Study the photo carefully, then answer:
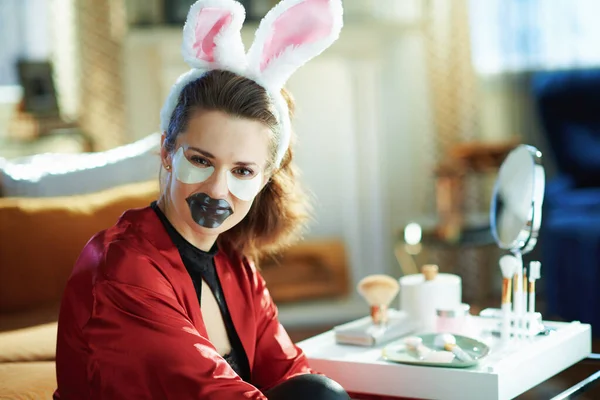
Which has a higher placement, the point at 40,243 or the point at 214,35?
the point at 214,35

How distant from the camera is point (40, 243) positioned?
2.16 m

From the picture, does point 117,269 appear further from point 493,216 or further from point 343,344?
point 493,216

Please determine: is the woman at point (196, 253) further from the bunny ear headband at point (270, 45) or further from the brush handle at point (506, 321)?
the brush handle at point (506, 321)

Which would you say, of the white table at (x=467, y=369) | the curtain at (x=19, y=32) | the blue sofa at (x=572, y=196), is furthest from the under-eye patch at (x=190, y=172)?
the curtain at (x=19, y=32)

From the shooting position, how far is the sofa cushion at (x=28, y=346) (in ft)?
5.95

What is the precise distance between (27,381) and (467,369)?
0.79 meters

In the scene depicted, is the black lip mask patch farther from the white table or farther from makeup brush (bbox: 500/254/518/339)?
makeup brush (bbox: 500/254/518/339)

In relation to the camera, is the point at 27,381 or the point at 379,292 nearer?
the point at 27,381

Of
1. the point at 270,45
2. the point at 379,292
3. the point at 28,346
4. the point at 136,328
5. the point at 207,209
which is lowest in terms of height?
the point at 28,346

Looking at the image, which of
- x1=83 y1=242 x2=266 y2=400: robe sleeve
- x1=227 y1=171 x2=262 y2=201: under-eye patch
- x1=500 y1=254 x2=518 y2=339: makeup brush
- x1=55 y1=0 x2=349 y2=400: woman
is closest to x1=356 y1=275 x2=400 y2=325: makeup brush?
x1=500 y1=254 x2=518 y2=339: makeup brush

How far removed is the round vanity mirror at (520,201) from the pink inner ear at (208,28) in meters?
0.67

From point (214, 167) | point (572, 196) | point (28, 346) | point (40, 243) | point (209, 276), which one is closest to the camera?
point (214, 167)

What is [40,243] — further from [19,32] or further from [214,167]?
[19,32]

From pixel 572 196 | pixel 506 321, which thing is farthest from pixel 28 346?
pixel 572 196
